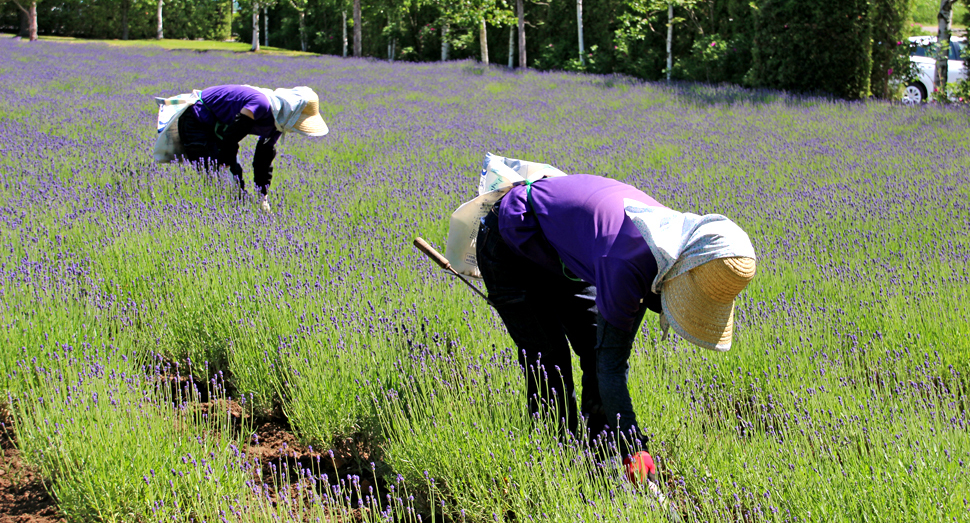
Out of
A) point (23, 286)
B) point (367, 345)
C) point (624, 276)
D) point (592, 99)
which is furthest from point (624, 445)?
point (592, 99)

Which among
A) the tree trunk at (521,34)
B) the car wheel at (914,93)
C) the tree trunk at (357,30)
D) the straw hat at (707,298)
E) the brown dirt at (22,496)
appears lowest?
the brown dirt at (22,496)

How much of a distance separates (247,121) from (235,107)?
0.39 ft

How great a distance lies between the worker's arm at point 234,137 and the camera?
4.62 m

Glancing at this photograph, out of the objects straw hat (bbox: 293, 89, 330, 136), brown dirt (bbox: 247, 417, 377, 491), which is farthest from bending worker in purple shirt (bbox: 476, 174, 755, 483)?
straw hat (bbox: 293, 89, 330, 136)

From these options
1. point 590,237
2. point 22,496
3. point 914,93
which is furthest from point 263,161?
point 914,93

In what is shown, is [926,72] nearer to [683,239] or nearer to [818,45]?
[818,45]

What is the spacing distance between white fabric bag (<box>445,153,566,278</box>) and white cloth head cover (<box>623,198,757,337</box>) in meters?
0.69

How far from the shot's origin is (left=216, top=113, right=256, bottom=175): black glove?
4.66 meters

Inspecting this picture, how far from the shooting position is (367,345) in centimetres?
263

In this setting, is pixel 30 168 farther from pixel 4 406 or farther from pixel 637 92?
pixel 637 92

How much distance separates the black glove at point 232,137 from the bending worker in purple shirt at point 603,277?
2882 mm

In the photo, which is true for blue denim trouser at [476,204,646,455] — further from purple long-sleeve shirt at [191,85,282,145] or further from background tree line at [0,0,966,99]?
background tree line at [0,0,966,99]

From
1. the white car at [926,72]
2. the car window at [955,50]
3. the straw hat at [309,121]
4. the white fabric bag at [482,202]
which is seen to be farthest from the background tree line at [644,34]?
the white fabric bag at [482,202]

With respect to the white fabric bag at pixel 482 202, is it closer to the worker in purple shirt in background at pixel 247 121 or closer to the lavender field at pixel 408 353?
the lavender field at pixel 408 353
